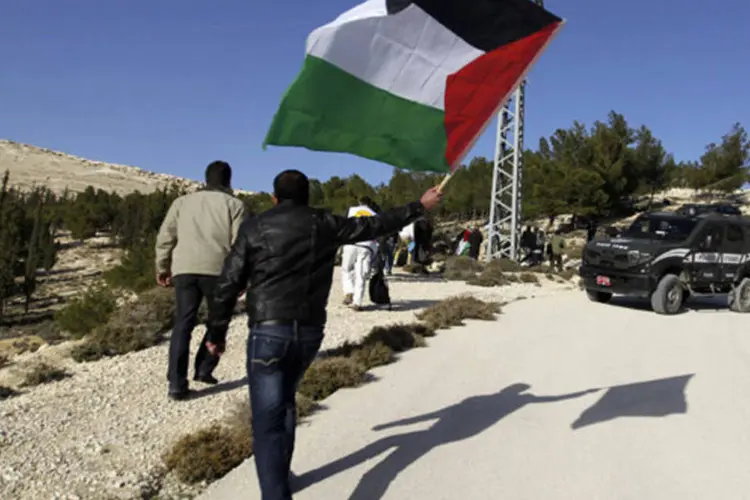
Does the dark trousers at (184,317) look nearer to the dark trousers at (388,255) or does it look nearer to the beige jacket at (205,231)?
the beige jacket at (205,231)

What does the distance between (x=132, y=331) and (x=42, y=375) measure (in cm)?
159

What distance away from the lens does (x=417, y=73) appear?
17.3 ft

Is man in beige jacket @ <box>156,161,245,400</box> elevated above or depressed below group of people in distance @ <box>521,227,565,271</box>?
below

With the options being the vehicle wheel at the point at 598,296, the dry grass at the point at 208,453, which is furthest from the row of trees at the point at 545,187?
the dry grass at the point at 208,453

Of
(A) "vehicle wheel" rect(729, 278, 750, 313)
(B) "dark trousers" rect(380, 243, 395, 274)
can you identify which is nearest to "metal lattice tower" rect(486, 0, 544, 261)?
(B) "dark trousers" rect(380, 243, 395, 274)

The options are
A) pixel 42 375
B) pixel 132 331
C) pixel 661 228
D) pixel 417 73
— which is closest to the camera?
pixel 417 73

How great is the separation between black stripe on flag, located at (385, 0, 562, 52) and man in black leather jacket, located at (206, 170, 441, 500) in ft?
7.99

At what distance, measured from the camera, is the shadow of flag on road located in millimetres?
5418

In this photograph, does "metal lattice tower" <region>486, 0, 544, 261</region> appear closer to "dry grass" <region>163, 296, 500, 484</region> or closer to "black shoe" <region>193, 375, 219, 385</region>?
"dry grass" <region>163, 296, 500, 484</region>

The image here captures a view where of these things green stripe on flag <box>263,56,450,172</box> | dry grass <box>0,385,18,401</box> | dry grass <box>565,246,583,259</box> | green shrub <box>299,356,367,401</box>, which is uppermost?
dry grass <box>565,246,583,259</box>

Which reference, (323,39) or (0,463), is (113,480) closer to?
(0,463)

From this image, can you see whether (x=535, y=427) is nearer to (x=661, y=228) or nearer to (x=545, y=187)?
(x=661, y=228)

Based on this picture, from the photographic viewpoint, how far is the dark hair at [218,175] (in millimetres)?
5520

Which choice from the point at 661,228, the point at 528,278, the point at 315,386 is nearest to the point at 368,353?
the point at 315,386
